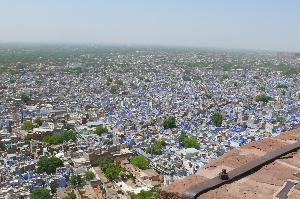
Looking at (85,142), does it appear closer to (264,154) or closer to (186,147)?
(186,147)

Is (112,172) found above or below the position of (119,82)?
above

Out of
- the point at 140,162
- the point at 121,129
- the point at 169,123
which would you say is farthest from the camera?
the point at 169,123

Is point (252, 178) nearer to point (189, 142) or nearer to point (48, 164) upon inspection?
point (48, 164)

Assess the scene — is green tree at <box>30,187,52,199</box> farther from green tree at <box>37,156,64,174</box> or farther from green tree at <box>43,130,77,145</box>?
green tree at <box>43,130,77,145</box>

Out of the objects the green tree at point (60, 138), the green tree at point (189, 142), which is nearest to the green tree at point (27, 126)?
the green tree at point (60, 138)

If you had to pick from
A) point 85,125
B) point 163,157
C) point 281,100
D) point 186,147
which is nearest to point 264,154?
point 163,157

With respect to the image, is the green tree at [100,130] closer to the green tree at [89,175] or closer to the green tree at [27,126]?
the green tree at [27,126]

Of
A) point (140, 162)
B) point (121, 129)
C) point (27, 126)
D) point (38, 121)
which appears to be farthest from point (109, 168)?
point (38, 121)
